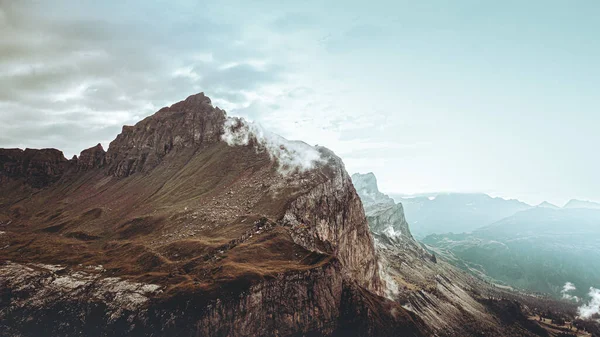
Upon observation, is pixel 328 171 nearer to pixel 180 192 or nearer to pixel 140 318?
pixel 180 192

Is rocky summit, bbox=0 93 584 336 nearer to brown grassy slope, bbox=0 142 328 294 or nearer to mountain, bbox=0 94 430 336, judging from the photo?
mountain, bbox=0 94 430 336

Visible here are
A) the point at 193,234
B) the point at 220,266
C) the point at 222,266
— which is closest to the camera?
the point at 222,266

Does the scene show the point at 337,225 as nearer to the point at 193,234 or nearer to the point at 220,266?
the point at 193,234

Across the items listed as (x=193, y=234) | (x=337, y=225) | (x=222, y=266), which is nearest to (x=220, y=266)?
(x=222, y=266)

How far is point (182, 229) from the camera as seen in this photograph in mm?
139125

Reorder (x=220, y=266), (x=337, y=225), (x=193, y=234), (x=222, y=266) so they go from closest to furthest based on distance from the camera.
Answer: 1. (x=222, y=266)
2. (x=220, y=266)
3. (x=193, y=234)
4. (x=337, y=225)

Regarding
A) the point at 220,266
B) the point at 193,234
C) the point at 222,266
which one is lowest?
the point at 220,266

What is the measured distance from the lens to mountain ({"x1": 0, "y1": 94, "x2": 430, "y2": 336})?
Result: 290 feet

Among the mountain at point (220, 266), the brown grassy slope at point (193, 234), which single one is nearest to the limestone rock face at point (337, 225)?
the mountain at point (220, 266)

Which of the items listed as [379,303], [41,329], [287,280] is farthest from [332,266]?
[41,329]

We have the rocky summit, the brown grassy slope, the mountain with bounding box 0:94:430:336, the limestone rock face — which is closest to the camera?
the mountain with bounding box 0:94:430:336

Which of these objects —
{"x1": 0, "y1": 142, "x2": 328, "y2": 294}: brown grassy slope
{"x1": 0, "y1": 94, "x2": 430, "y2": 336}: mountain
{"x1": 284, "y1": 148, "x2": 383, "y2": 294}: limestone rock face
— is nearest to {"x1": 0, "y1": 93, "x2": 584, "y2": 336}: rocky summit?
{"x1": 0, "y1": 94, "x2": 430, "y2": 336}: mountain

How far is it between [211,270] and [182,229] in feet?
144

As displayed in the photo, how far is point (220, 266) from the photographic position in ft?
334
